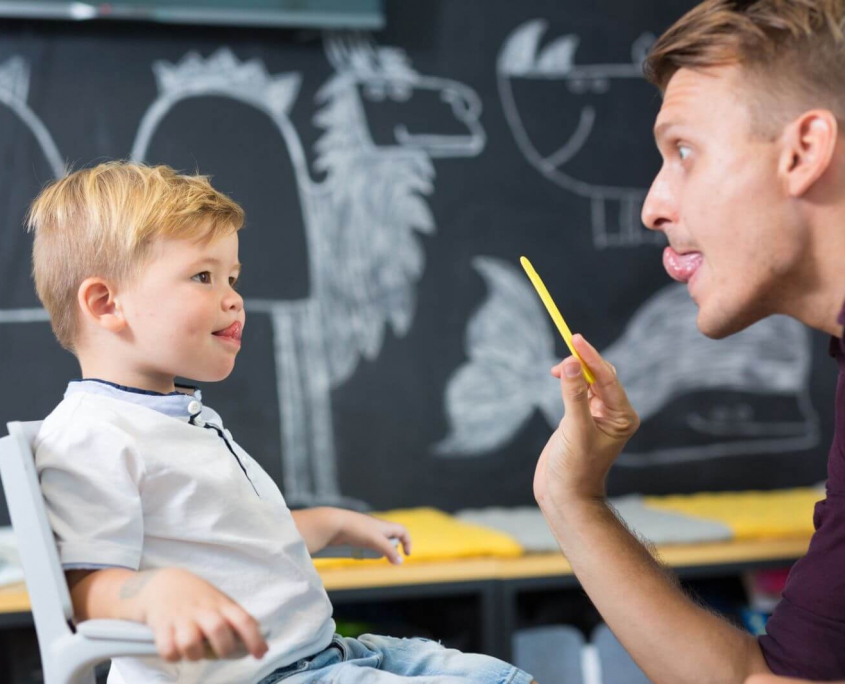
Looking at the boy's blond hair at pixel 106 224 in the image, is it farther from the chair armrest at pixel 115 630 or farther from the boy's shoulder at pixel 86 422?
the chair armrest at pixel 115 630

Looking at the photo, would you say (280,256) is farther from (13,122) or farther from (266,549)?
(266,549)

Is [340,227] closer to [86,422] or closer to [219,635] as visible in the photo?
[86,422]

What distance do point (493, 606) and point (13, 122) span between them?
4.72ft

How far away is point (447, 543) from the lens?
2.08 m

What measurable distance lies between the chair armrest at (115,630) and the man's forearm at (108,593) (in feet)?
0.06

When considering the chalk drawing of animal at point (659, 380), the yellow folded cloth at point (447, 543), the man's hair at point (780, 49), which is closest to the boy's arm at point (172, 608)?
the man's hair at point (780, 49)

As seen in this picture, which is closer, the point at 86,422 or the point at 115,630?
the point at 115,630

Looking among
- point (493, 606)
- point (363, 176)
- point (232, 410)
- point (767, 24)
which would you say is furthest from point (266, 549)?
point (363, 176)

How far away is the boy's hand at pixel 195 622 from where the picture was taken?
76 cm

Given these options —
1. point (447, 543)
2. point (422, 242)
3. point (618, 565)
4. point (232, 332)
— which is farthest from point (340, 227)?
point (618, 565)

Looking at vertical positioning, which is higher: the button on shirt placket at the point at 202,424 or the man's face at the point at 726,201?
the man's face at the point at 726,201

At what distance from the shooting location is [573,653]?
7.16ft

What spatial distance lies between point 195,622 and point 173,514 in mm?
230

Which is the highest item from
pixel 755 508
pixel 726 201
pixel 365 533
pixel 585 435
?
pixel 726 201
